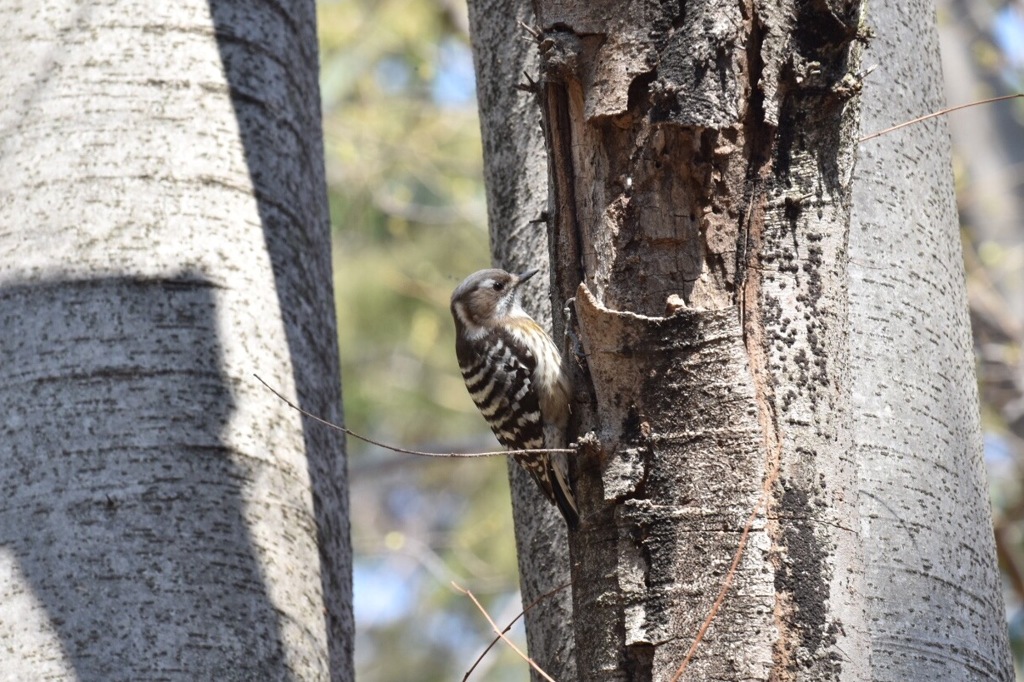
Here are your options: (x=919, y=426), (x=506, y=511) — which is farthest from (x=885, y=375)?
(x=506, y=511)

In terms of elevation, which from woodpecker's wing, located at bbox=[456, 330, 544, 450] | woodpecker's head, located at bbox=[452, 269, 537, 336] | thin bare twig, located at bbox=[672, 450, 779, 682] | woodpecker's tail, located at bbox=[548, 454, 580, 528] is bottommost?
thin bare twig, located at bbox=[672, 450, 779, 682]

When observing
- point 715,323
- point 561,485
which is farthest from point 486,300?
point 715,323

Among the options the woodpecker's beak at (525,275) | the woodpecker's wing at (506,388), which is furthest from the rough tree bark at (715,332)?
the woodpecker's wing at (506,388)

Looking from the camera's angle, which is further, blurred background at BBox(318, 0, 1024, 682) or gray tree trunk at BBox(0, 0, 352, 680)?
blurred background at BBox(318, 0, 1024, 682)

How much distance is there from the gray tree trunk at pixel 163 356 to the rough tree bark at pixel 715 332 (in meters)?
0.85

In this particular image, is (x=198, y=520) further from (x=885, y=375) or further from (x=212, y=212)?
(x=885, y=375)

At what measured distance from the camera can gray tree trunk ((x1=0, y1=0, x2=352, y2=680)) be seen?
7.65 feet

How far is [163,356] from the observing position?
2545 mm

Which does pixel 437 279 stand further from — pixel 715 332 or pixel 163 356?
pixel 715 332

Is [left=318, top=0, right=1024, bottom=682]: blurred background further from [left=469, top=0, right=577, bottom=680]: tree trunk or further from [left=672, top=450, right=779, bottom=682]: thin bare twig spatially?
[left=672, top=450, right=779, bottom=682]: thin bare twig

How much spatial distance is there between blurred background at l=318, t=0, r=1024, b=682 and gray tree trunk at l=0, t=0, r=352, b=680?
2031mm

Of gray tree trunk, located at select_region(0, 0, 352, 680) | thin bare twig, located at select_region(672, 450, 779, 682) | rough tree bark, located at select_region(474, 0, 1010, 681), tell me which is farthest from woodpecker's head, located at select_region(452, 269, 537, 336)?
thin bare twig, located at select_region(672, 450, 779, 682)

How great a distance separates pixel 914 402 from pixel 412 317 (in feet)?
27.0

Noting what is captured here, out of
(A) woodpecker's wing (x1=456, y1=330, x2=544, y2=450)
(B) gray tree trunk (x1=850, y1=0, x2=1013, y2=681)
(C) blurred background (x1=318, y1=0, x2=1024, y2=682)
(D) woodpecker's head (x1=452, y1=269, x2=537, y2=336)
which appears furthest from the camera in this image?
Result: (C) blurred background (x1=318, y1=0, x2=1024, y2=682)
